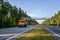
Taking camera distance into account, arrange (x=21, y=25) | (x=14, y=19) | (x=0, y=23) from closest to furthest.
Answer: (x=0, y=23) < (x=21, y=25) < (x=14, y=19)

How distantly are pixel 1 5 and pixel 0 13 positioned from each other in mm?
7748

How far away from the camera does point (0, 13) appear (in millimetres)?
90500

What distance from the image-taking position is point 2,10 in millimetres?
93750

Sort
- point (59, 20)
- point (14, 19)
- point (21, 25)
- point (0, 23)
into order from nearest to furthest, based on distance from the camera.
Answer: point (0, 23) → point (21, 25) → point (14, 19) → point (59, 20)

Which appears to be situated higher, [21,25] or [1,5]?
[1,5]

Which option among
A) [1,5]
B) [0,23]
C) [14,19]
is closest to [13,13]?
[14,19]

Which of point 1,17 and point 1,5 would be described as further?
point 1,5

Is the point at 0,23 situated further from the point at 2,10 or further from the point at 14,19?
the point at 14,19

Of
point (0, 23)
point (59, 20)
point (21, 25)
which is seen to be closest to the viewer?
point (0, 23)

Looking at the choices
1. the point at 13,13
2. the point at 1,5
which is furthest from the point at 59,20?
the point at 1,5

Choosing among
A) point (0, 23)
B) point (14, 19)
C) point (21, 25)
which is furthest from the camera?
point (14, 19)

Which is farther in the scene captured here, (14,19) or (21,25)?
(14,19)

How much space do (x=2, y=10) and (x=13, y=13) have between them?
50.9 meters

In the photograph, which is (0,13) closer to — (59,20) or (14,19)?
(14,19)
